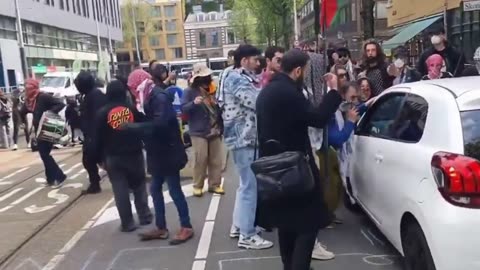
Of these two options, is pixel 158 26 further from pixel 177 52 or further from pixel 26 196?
pixel 26 196

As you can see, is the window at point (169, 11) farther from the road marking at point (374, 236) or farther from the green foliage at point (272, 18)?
the road marking at point (374, 236)

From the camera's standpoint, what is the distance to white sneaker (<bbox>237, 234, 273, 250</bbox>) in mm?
6125

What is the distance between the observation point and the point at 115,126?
22.3ft

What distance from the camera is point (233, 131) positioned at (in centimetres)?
624

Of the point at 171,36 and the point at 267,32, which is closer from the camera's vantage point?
the point at 267,32

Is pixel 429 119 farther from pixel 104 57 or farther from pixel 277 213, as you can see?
pixel 104 57

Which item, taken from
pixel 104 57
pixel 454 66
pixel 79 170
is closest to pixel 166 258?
pixel 454 66

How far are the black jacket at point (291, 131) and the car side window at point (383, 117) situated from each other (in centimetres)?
93

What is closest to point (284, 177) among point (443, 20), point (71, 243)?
point (71, 243)

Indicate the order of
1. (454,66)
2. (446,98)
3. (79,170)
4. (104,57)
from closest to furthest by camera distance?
(446,98), (454,66), (79,170), (104,57)

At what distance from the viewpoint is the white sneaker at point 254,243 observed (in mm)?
6125

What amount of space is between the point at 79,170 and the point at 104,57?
943 inches

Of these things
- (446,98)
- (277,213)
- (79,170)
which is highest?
(446,98)

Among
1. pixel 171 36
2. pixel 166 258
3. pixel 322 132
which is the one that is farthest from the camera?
pixel 171 36
